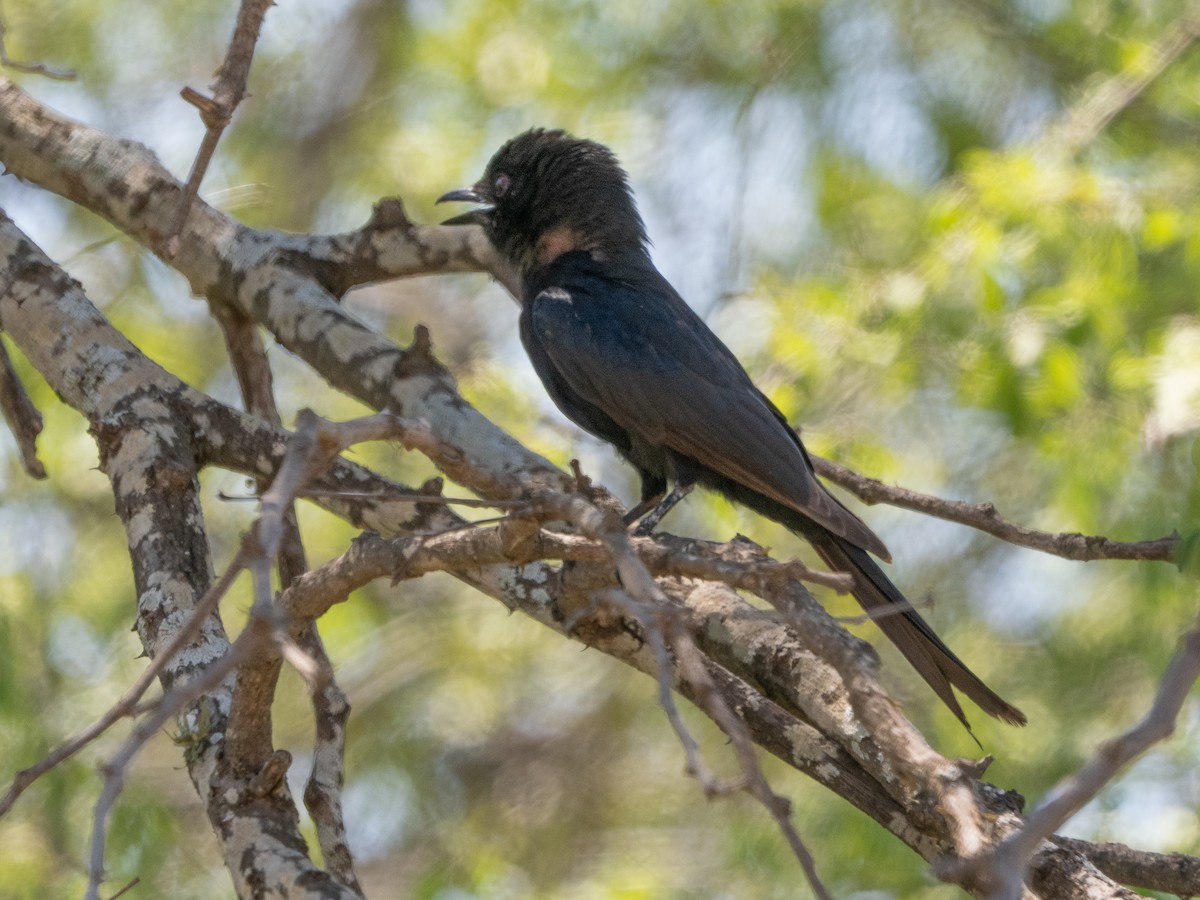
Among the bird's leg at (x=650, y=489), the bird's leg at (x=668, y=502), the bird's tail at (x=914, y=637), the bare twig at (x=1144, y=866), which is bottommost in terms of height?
Answer: the bare twig at (x=1144, y=866)

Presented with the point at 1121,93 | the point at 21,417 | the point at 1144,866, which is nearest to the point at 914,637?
the point at 1144,866

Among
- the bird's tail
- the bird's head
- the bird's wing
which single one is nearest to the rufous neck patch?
the bird's head

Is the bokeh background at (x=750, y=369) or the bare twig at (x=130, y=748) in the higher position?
the bokeh background at (x=750, y=369)

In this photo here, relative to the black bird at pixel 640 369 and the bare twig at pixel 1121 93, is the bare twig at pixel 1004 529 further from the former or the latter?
the bare twig at pixel 1121 93

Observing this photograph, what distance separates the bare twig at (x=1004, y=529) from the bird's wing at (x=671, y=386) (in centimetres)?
11

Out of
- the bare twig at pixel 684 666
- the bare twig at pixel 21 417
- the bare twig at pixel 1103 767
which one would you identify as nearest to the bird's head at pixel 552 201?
the bare twig at pixel 21 417

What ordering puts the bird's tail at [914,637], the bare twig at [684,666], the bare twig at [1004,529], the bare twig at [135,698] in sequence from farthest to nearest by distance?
the bird's tail at [914,637] → the bare twig at [1004,529] → the bare twig at [135,698] → the bare twig at [684,666]

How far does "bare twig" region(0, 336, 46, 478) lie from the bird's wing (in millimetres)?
1800

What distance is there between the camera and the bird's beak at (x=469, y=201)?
17.9ft

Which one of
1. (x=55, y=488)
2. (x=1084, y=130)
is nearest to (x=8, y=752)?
(x=55, y=488)

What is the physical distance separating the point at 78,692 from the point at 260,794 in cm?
388

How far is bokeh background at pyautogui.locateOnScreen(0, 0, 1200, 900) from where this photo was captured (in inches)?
234

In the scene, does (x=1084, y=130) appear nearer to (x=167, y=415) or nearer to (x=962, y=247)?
(x=962, y=247)

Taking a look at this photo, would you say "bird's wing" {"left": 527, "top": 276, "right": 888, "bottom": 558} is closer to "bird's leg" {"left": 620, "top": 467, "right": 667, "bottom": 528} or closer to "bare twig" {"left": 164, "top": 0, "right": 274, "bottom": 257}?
"bird's leg" {"left": 620, "top": 467, "right": 667, "bottom": 528}
